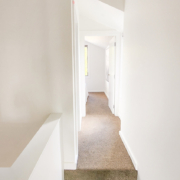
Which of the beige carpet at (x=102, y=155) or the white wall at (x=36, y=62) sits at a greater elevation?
the white wall at (x=36, y=62)

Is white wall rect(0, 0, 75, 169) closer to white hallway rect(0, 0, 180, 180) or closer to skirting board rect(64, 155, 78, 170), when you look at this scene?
white hallway rect(0, 0, 180, 180)

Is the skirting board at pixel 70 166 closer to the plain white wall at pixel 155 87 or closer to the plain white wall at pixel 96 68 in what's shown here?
the plain white wall at pixel 155 87

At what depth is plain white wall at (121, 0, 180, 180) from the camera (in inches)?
41.2

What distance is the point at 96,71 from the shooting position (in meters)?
6.75

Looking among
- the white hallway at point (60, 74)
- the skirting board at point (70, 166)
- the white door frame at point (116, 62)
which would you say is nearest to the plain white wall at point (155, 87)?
the white hallway at point (60, 74)

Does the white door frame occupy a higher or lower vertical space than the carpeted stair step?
higher

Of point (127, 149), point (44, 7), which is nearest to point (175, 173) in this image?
point (127, 149)

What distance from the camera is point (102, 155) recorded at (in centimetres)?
206

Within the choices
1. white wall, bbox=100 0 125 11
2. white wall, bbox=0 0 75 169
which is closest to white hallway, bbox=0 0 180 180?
white wall, bbox=0 0 75 169

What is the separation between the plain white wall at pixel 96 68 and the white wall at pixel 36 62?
515 cm

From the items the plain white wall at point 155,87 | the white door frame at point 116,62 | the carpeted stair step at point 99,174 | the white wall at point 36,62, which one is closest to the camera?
the plain white wall at point 155,87

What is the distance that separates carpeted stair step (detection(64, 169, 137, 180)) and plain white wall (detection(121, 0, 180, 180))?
5.2 inches

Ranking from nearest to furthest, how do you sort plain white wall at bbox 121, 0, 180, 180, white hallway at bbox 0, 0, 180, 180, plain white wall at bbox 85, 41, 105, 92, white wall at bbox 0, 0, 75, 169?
plain white wall at bbox 121, 0, 180, 180 < white hallway at bbox 0, 0, 180, 180 < white wall at bbox 0, 0, 75, 169 < plain white wall at bbox 85, 41, 105, 92

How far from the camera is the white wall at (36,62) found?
5.02 ft
